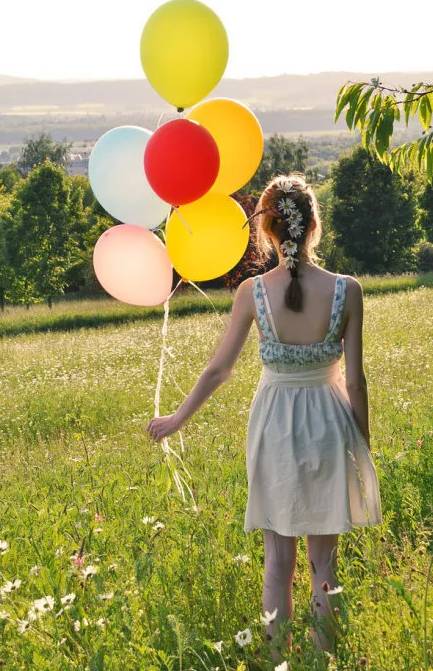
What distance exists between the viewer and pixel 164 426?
362 centimetres

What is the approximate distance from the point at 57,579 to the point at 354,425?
1.54 metres

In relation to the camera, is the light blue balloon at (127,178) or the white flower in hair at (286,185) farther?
the light blue balloon at (127,178)

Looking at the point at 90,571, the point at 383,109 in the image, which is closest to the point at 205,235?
the point at 383,109

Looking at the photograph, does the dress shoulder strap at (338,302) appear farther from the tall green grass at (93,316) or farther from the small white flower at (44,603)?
the tall green grass at (93,316)

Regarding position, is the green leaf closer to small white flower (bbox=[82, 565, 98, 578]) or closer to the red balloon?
the red balloon

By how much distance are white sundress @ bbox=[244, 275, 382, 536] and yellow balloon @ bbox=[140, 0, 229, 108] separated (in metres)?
1.84

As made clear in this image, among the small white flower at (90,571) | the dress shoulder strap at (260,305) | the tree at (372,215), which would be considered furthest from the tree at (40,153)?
the small white flower at (90,571)

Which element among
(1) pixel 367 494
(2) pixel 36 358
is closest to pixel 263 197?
(1) pixel 367 494

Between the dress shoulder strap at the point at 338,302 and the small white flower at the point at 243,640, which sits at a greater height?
the dress shoulder strap at the point at 338,302

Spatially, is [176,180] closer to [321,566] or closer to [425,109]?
[425,109]

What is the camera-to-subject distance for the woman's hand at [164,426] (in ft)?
11.7

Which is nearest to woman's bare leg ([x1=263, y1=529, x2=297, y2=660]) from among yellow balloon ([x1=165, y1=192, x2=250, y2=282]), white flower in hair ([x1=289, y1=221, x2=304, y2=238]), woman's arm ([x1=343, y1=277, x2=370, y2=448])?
woman's arm ([x1=343, y1=277, x2=370, y2=448])

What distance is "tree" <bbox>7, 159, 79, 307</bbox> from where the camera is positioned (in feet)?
117

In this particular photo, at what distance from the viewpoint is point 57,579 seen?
3.83 m
